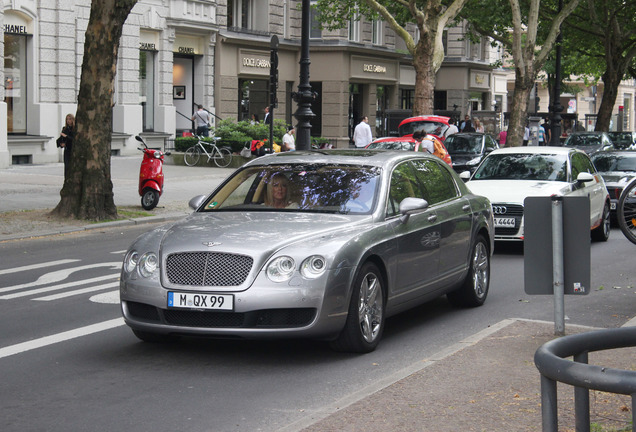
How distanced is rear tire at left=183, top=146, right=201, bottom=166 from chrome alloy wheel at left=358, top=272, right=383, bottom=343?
987 inches

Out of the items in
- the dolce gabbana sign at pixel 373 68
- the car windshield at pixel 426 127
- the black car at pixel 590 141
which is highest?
the dolce gabbana sign at pixel 373 68

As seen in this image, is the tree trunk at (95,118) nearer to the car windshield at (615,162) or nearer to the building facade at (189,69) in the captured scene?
the car windshield at (615,162)

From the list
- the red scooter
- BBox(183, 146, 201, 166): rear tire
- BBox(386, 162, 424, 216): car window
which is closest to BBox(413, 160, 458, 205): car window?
BBox(386, 162, 424, 216): car window

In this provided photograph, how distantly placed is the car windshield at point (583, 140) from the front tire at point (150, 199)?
16.1 meters

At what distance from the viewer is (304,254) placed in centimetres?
720

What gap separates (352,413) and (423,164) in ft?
14.3

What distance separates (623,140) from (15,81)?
19.0 metres

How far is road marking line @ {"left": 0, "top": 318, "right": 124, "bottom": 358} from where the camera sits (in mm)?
7652

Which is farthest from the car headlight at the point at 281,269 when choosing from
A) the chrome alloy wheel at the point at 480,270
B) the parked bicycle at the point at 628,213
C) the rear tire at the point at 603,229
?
the rear tire at the point at 603,229

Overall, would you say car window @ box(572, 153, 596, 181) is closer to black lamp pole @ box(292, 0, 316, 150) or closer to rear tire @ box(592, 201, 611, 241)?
rear tire @ box(592, 201, 611, 241)

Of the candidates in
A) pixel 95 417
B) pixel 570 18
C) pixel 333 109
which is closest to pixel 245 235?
pixel 95 417

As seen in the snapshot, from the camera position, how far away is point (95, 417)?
5918 mm

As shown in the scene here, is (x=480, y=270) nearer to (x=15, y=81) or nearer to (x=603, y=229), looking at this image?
(x=603, y=229)

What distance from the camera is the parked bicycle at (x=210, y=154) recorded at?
106 feet
